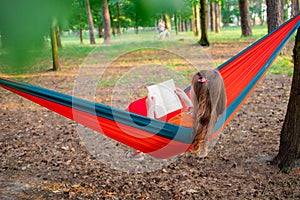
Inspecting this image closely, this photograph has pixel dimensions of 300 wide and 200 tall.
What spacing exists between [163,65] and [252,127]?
4.07 metres

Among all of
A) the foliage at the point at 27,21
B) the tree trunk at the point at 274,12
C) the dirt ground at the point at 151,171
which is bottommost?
the dirt ground at the point at 151,171

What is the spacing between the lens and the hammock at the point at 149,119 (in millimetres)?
1832

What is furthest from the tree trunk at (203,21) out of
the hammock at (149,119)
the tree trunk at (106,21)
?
the hammock at (149,119)

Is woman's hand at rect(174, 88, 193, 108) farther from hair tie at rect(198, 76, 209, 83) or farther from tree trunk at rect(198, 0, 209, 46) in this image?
tree trunk at rect(198, 0, 209, 46)

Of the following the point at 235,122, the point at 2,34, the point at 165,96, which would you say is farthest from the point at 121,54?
the point at 2,34

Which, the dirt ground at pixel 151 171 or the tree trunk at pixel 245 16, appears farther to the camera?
the tree trunk at pixel 245 16

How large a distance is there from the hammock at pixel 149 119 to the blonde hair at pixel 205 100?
6 centimetres

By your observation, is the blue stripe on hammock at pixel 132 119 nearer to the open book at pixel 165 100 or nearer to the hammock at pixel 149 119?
the hammock at pixel 149 119

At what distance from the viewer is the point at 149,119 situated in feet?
6.01

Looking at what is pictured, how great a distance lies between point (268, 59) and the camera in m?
2.21

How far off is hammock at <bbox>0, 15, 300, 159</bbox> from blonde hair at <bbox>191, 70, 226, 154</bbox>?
0.06 metres

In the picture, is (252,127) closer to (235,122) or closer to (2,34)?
(235,122)

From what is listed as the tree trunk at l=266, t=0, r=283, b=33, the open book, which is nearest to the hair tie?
the open book

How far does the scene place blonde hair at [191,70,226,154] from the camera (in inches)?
72.9
